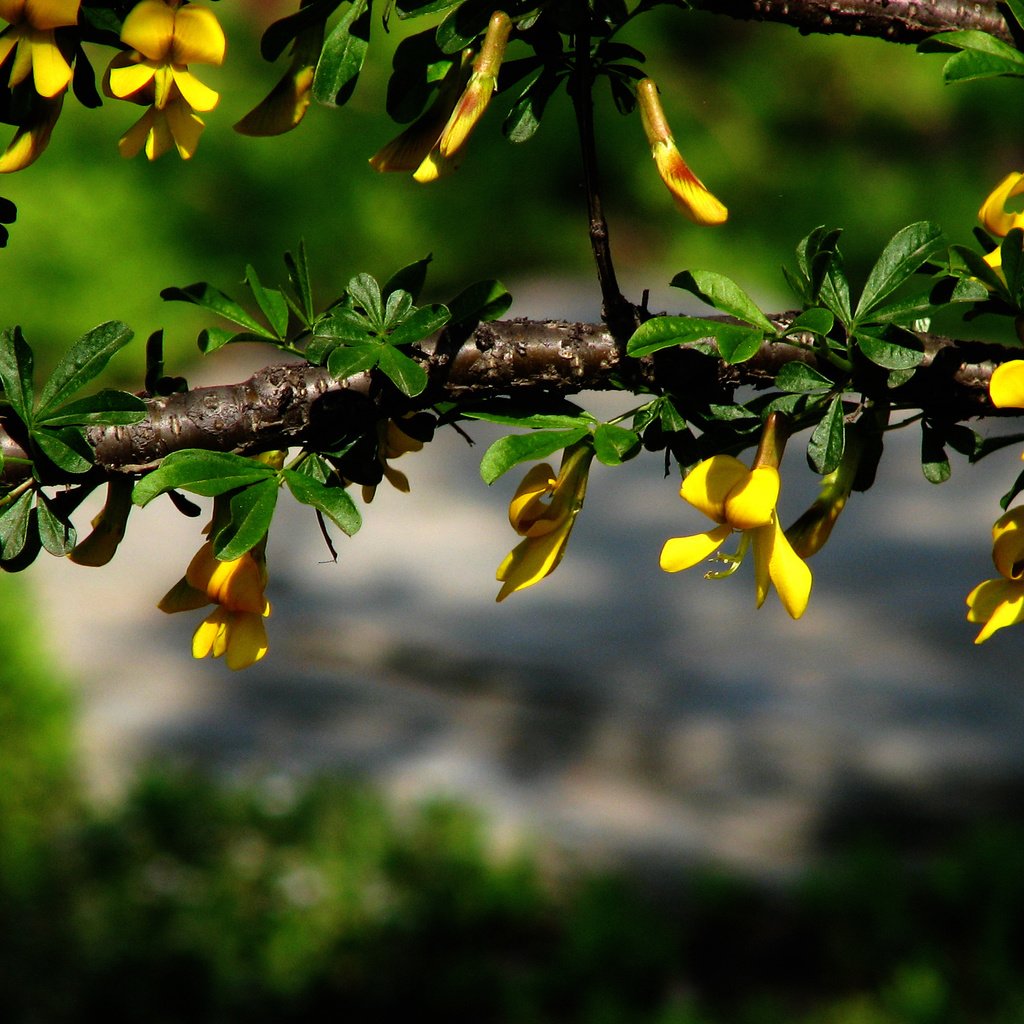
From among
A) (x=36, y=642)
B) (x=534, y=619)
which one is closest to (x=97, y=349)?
(x=36, y=642)

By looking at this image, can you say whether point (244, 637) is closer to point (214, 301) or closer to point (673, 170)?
point (214, 301)

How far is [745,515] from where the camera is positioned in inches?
23.0

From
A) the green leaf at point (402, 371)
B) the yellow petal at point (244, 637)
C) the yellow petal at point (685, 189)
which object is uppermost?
the yellow petal at point (685, 189)

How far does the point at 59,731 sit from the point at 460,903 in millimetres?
920

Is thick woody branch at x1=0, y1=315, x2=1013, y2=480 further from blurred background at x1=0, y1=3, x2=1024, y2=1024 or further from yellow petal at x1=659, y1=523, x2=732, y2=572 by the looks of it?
blurred background at x1=0, y1=3, x2=1024, y2=1024

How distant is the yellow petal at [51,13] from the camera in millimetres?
562

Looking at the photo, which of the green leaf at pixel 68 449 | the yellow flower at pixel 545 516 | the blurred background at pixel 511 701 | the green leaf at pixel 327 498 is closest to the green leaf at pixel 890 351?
the yellow flower at pixel 545 516

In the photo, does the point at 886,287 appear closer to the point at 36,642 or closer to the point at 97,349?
the point at 97,349

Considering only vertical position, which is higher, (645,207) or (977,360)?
(977,360)

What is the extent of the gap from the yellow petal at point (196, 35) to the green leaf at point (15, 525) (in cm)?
21

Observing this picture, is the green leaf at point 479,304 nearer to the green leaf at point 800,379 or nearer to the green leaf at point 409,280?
the green leaf at point 409,280

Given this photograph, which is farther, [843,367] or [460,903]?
[460,903]

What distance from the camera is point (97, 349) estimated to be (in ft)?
2.10

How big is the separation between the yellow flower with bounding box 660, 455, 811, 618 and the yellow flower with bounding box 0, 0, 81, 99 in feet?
1.05
